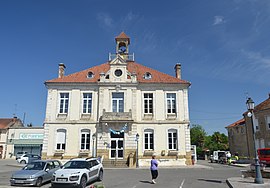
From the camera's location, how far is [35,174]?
1160 centimetres

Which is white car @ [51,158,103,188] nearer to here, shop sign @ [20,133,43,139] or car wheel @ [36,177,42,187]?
car wheel @ [36,177,42,187]

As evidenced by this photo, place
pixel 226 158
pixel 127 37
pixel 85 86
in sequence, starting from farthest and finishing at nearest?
pixel 226 158 → pixel 127 37 → pixel 85 86

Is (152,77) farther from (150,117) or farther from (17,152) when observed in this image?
(17,152)

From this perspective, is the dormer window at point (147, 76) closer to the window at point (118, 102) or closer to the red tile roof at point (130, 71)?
the red tile roof at point (130, 71)

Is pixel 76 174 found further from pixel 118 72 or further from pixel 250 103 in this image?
pixel 118 72

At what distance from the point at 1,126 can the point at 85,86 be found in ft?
102

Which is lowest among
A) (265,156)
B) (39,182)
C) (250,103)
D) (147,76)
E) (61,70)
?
(39,182)

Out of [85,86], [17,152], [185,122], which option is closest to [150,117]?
[185,122]

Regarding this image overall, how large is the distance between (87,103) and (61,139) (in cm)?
495

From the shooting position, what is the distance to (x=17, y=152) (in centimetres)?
4472

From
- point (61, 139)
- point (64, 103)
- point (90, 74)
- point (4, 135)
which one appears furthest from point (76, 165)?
point (4, 135)

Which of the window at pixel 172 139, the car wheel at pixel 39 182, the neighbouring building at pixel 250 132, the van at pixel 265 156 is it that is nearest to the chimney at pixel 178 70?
the window at pixel 172 139

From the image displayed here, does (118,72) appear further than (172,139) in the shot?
Yes

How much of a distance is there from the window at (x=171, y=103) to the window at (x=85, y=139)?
969cm
